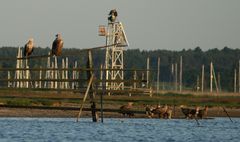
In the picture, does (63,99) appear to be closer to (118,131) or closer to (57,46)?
(118,131)

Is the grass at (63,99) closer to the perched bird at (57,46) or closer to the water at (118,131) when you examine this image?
the water at (118,131)

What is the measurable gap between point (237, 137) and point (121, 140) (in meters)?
6.11

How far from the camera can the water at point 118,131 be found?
1634 inches

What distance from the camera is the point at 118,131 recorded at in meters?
45.7

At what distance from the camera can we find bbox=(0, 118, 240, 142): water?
41.5m

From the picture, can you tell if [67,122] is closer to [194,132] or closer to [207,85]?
[194,132]

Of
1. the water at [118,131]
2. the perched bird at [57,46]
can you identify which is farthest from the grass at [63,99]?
the perched bird at [57,46]

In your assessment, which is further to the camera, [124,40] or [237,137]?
[124,40]

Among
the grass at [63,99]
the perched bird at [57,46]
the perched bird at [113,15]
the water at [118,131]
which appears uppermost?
the perched bird at [113,15]

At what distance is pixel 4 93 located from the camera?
177ft

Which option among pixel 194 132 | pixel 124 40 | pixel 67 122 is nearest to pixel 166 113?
pixel 67 122

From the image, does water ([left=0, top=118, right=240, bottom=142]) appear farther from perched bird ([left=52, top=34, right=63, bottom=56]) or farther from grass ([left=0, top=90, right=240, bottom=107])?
perched bird ([left=52, top=34, right=63, bottom=56])

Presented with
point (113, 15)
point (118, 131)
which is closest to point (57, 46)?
point (118, 131)

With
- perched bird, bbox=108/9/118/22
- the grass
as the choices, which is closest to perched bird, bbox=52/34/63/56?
the grass
